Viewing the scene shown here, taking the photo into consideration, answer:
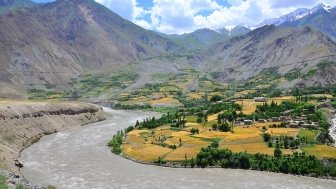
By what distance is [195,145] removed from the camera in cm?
8831

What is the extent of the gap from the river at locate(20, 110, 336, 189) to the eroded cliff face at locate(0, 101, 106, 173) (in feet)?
10.9

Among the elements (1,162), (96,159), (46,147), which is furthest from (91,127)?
(1,162)

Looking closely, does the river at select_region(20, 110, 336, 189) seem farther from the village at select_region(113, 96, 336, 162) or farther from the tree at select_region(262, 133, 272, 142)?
the tree at select_region(262, 133, 272, 142)

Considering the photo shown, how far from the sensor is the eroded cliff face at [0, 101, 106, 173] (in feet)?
281

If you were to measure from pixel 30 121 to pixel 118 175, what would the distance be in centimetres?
4704

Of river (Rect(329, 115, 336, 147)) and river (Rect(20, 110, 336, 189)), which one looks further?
river (Rect(329, 115, 336, 147))

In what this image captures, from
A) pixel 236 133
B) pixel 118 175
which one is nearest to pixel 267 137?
pixel 236 133

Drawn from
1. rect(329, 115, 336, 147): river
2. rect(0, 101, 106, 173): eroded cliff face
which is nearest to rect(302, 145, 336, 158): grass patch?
rect(329, 115, 336, 147): river

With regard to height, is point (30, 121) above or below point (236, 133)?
above

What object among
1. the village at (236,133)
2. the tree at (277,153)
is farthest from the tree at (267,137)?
the tree at (277,153)

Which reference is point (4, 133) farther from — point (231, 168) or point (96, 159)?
point (231, 168)

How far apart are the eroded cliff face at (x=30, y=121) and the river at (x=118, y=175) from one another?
3332 mm

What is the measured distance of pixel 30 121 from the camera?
110m

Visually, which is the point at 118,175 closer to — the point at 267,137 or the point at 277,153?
the point at 277,153
